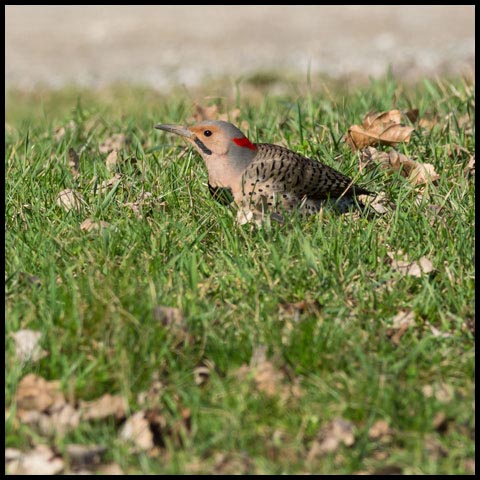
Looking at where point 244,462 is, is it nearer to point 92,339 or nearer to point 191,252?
point 92,339

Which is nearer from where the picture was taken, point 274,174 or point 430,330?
point 430,330

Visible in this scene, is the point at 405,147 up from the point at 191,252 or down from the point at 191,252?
up

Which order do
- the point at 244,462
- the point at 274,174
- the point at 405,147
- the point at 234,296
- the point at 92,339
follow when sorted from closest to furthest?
the point at 244,462 → the point at 92,339 → the point at 234,296 → the point at 274,174 → the point at 405,147

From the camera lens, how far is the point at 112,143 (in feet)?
26.8

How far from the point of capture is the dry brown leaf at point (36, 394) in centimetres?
464

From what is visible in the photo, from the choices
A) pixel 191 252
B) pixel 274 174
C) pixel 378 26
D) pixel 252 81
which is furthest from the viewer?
pixel 378 26

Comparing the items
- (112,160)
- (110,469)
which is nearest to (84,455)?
(110,469)

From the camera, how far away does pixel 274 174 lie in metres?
6.65

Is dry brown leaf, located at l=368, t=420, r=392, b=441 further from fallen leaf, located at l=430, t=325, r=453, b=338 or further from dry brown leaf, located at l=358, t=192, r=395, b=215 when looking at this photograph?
dry brown leaf, located at l=358, t=192, r=395, b=215

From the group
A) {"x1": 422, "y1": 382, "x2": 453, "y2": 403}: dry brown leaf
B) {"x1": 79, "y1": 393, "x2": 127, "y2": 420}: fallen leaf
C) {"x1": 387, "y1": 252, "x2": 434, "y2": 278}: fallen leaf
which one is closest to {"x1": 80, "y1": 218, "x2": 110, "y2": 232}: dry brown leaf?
{"x1": 79, "y1": 393, "x2": 127, "y2": 420}: fallen leaf

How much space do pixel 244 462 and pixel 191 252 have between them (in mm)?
1691

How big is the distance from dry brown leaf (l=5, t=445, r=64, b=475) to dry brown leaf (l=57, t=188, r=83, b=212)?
88.8 inches

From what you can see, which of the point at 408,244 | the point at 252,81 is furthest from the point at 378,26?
the point at 408,244

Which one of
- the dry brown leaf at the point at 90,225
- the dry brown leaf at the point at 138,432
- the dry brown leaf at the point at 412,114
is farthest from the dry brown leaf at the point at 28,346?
the dry brown leaf at the point at 412,114
